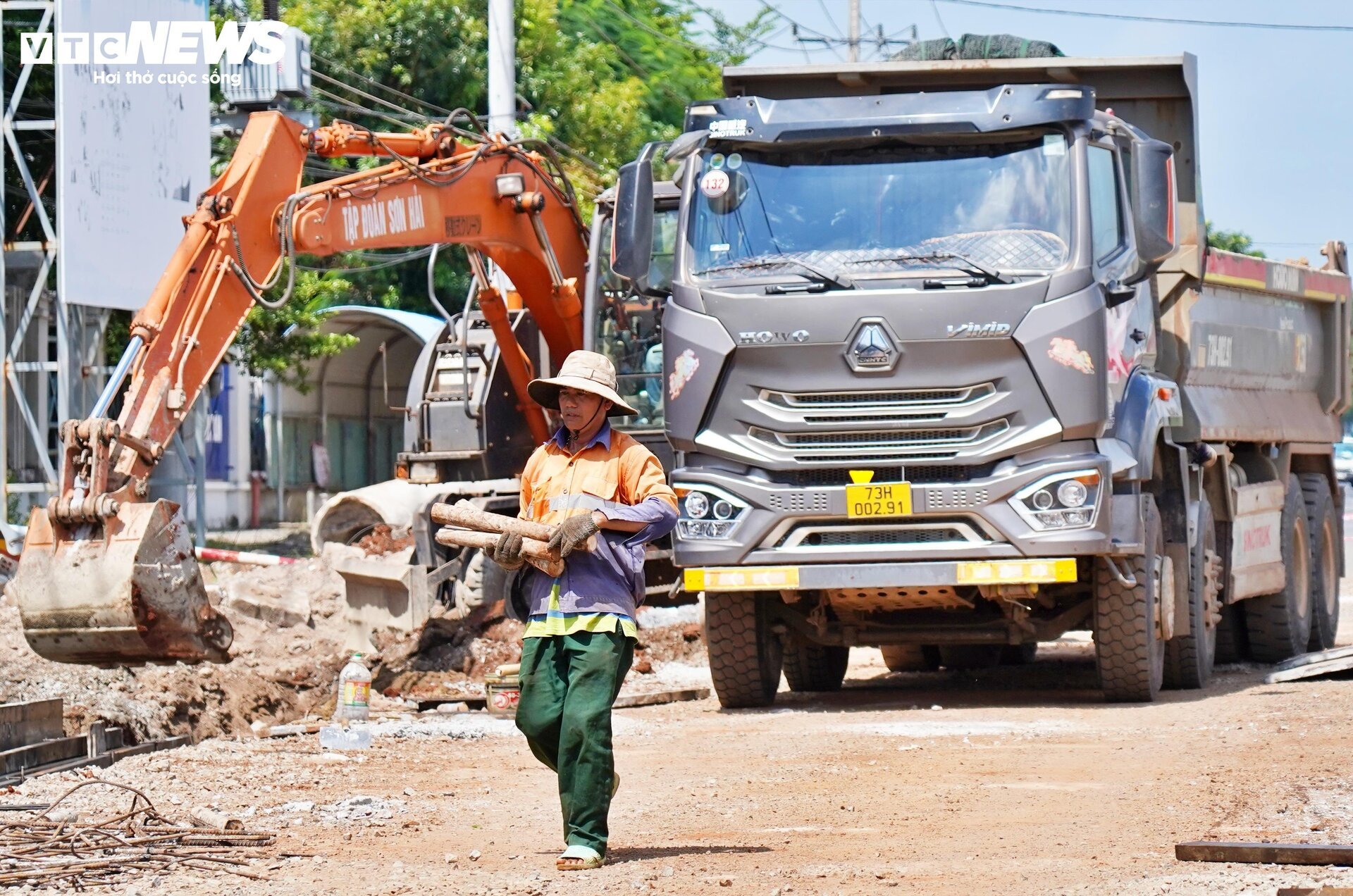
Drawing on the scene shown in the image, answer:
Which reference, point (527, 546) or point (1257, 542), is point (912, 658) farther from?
point (527, 546)

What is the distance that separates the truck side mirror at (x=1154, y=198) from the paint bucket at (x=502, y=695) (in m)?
4.76

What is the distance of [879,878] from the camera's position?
6.46 m

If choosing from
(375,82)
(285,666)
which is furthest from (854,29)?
(285,666)

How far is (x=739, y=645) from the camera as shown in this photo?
12.1 meters

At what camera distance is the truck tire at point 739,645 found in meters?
12.0

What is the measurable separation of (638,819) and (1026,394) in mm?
3779

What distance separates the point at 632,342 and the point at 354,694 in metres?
4.04

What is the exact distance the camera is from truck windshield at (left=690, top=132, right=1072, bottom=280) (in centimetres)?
1098

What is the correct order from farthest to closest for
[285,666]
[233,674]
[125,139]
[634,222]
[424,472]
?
[125,139] → [424,472] → [285,666] → [233,674] → [634,222]

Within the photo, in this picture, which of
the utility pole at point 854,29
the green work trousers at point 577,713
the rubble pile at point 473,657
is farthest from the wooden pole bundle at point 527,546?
the utility pole at point 854,29

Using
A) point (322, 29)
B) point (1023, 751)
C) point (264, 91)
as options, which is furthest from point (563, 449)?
point (322, 29)

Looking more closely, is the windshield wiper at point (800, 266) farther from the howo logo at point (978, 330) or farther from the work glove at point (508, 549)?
the work glove at point (508, 549)

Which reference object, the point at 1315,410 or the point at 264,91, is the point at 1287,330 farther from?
the point at 264,91

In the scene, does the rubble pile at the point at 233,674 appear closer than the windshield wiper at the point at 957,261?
No
